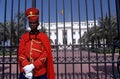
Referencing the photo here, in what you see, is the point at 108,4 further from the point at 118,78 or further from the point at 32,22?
the point at 32,22

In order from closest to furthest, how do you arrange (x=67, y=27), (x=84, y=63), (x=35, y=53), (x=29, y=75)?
(x=29, y=75), (x=35, y=53), (x=84, y=63), (x=67, y=27)

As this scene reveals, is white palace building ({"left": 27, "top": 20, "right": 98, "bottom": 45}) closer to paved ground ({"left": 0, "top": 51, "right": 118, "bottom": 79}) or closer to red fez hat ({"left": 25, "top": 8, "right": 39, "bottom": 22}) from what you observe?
paved ground ({"left": 0, "top": 51, "right": 118, "bottom": 79})

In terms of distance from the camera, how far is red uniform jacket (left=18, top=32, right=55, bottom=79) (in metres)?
3.18

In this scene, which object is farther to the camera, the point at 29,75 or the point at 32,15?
the point at 32,15

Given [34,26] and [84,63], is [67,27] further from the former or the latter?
[34,26]

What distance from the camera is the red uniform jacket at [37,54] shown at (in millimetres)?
3178

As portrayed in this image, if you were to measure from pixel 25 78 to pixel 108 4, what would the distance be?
247cm

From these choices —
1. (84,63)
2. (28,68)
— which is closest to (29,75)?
(28,68)

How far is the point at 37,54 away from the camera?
3227mm

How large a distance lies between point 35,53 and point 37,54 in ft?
0.11

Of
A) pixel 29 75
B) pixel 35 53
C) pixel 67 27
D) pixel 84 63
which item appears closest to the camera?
pixel 29 75

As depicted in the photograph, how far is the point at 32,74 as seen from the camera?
121 inches

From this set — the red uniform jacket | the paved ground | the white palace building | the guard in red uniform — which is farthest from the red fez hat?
the paved ground

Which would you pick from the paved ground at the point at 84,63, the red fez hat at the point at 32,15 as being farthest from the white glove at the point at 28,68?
the paved ground at the point at 84,63
